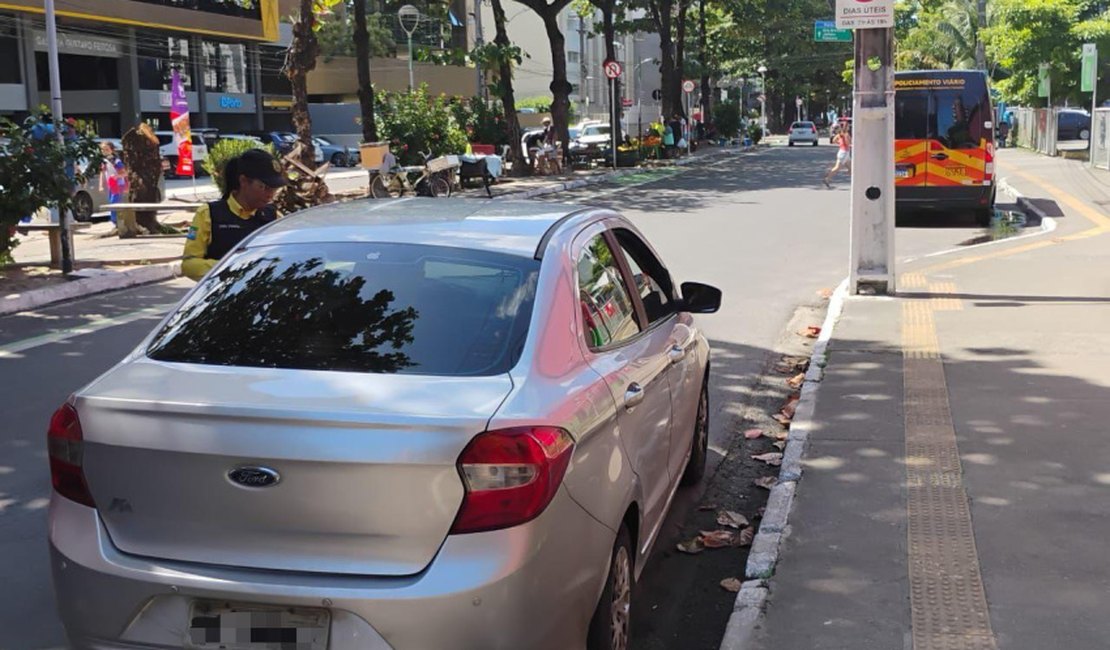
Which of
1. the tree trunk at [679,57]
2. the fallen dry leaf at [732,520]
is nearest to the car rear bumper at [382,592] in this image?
the fallen dry leaf at [732,520]

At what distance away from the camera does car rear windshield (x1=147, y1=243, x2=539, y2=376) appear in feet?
12.0

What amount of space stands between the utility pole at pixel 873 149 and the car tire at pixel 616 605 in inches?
320

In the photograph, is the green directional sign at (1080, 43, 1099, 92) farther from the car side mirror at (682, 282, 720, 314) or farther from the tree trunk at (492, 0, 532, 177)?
the car side mirror at (682, 282, 720, 314)

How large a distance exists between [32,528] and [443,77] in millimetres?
64962

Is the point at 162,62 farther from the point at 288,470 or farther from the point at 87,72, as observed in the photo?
the point at 288,470

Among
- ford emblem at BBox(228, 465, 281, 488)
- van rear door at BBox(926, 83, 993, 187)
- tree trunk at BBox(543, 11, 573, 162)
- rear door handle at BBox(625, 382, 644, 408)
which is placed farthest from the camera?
tree trunk at BBox(543, 11, 573, 162)

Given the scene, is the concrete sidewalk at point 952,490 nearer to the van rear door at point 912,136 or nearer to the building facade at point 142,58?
the van rear door at point 912,136

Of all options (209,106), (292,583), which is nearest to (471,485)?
(292,583)

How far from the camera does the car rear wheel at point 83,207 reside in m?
22.1

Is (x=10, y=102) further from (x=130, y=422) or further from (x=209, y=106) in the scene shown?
(x=130, y=422)

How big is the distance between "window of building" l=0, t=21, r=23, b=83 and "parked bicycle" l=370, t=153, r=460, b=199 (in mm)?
24312

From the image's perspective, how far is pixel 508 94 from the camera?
34.4 meters

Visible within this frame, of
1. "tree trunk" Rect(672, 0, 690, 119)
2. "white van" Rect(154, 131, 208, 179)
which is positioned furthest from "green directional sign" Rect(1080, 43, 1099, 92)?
"white van" Rect(154, 131, 208, 179)

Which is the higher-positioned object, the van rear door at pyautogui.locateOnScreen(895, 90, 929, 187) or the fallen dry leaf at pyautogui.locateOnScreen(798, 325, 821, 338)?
the van rear door at pyautogui.locateOnScreen(895, 90, 929, 187)
